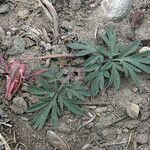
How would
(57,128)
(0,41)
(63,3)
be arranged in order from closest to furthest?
(57,128) → (0,41) → (63,3)

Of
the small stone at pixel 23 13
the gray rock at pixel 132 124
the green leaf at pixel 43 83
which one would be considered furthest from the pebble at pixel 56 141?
the small stone at pixel 23 13

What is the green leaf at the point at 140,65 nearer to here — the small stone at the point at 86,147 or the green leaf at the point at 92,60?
the green leaf at the point at 92,60

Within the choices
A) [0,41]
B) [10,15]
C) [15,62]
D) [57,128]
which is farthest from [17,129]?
[10,15]

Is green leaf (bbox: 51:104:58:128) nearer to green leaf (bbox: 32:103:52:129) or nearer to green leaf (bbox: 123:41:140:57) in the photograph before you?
green leaf (bbox: 32:103:52:129)

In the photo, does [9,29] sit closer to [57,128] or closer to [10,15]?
[10,15]

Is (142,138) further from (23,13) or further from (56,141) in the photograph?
(23,13)

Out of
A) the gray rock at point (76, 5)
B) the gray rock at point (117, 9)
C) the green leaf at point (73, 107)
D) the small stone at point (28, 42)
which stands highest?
the gray rock at point (76, 5)
